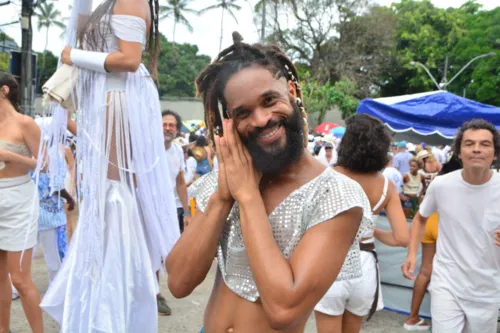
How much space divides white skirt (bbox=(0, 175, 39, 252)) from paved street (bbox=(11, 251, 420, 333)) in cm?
103

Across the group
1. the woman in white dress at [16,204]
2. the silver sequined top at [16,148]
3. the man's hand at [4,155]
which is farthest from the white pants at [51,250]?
the man's hand at [4,155]

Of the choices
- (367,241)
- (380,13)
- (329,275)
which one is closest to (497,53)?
(380,13)

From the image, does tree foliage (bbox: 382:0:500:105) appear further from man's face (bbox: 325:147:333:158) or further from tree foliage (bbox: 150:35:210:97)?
man's face (bbox: 325:147:333:158)

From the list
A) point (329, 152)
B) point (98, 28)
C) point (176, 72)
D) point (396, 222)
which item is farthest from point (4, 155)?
point (176, 72)

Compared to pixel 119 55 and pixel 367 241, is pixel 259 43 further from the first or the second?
pixel 367 241

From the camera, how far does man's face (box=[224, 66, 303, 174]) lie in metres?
1.39

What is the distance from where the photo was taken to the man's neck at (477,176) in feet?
11.0

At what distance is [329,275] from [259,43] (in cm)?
Result: 76

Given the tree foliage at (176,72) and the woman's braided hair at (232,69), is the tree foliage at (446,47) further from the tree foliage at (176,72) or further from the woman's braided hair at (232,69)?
the woman's braided hair at (232,69)

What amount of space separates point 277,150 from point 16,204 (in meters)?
2.66

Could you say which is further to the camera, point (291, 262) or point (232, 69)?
point (232, 69)

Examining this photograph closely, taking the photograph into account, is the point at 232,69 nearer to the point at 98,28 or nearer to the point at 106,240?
the point at 98,28

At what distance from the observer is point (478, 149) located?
331 centimetres

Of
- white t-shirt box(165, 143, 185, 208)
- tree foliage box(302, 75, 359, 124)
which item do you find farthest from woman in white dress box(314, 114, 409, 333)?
tree foliage box(302, 75, 359, 124)
